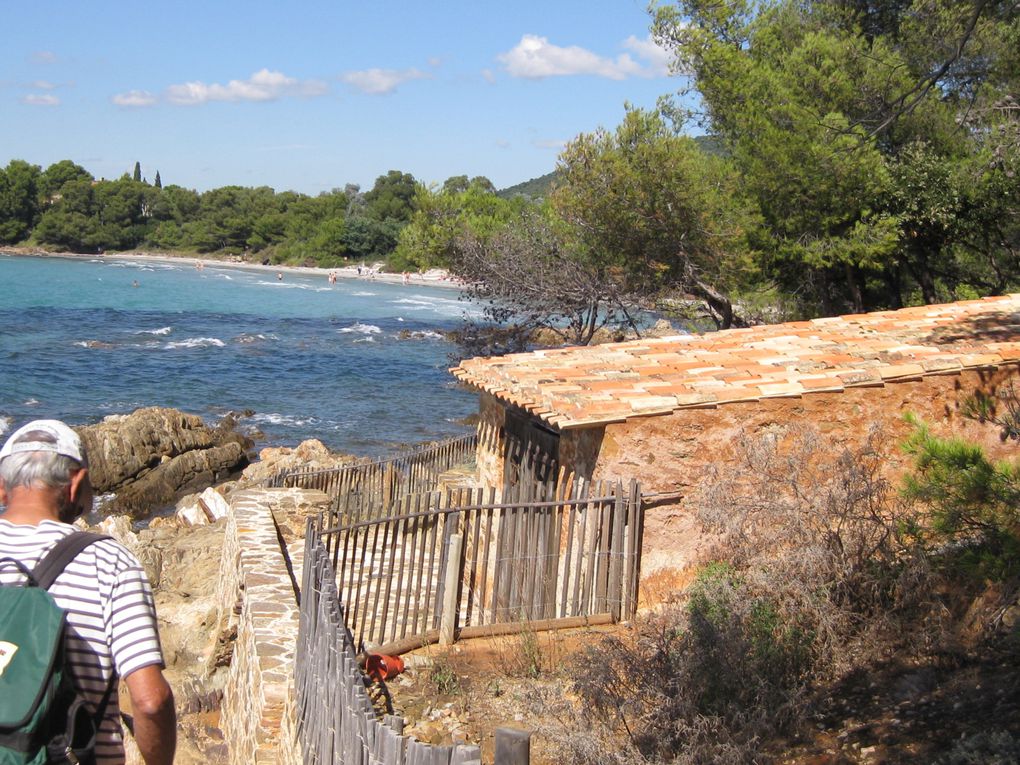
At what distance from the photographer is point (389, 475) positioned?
13.2 metres

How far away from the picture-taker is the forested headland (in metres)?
15.0

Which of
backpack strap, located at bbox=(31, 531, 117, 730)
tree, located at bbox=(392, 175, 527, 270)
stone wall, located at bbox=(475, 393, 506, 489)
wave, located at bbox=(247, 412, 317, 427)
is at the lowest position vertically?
wave, located at bbox=(247, 412, 317, 427)

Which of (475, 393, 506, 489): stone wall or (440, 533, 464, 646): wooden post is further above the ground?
(475, 393, 506, 489): stone wall

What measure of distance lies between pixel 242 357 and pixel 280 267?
2240 inches

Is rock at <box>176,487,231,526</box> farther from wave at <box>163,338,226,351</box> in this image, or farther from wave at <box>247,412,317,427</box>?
wave at <box>163,338,226,351</box>

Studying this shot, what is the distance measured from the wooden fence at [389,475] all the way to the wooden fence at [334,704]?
20.0 feet

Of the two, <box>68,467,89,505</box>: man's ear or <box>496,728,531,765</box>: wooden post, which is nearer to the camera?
<box>68,467,89,505</box>: man's ear

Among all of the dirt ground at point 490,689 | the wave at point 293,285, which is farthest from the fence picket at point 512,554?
the wave at point 293,285

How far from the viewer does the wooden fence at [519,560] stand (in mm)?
7672

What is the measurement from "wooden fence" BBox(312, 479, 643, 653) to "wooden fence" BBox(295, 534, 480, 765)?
5.96ft

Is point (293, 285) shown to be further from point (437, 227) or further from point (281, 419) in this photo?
point (437, 227)

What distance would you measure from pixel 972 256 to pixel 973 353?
957 centimetres

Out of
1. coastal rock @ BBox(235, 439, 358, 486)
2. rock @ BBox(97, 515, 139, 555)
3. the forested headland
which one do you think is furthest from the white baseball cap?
coastal rock @ BBox(235, 439, 358, 486)

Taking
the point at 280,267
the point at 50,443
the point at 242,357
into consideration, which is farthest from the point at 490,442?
the point at 280,267
